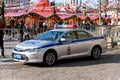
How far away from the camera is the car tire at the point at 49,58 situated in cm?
1164

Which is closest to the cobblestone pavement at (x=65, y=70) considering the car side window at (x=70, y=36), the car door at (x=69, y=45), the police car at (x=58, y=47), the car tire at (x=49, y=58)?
the car tire at (x=49, y=58)

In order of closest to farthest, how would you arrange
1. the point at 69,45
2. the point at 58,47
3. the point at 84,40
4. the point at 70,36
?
the point at 58,47, the point at 69,45, the point at 70,36, the point at 84,40

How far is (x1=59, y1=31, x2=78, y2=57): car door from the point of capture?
12297 millimetres

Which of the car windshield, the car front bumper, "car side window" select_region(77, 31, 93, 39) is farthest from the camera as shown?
"car side window" select_region(77, 31, 93, 39)

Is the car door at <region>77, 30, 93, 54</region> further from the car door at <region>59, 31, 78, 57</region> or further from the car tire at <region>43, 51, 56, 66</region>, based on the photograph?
the car tire at <region>43, 51, 56, 66</region>

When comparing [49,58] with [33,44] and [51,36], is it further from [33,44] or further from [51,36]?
[51,36]

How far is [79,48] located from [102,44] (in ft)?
5.24

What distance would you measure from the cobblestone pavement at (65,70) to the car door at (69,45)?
44 cm

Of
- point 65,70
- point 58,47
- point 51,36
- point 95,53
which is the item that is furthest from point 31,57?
point 95,53

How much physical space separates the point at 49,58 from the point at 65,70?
117 cm

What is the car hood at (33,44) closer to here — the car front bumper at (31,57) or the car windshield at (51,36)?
the car front bumper at (31,57)

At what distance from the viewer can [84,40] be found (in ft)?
43.6

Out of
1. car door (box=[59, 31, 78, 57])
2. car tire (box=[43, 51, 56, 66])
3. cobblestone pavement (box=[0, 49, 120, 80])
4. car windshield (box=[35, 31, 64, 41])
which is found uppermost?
car windshield (box=[35, 31, 64, 41])

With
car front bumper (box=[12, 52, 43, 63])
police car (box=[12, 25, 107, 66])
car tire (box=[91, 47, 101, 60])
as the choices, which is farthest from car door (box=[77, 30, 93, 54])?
car front bumper (box=[12, 52, 43, 63])
